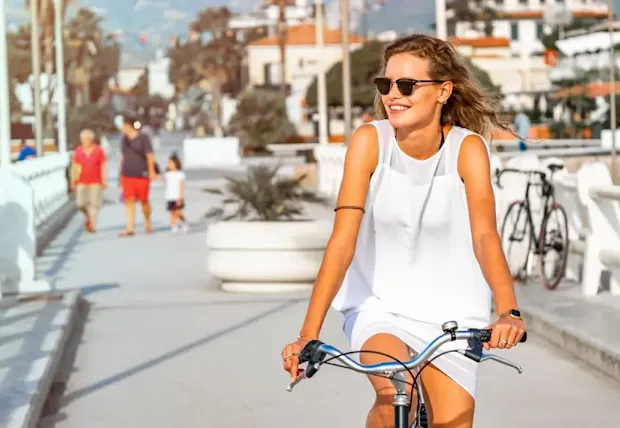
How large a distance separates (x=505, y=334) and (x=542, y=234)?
977cm

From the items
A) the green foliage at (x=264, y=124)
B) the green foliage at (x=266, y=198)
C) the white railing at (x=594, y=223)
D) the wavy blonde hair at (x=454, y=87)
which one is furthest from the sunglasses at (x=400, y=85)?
the green foliage at (x=264, y=124)

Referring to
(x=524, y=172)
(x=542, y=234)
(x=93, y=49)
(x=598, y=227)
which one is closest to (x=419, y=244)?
(x=598, y=227)

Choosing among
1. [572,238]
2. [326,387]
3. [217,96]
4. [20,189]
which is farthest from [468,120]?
[217,96]

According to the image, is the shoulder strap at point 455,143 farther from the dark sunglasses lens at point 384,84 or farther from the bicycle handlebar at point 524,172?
the bicycle handlebar at point 524,172

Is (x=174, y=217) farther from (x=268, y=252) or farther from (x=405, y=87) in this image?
(x=405, y=87)

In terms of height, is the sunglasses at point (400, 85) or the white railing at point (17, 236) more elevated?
the sunglasses at point (400, 85)

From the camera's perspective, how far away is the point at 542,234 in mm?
13859

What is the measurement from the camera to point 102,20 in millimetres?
159625

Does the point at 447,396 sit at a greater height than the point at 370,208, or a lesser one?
lesser

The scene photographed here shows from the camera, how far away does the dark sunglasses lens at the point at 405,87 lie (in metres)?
4.67

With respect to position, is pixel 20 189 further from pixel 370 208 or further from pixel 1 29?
pixel 370 208

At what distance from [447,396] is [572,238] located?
11.6m

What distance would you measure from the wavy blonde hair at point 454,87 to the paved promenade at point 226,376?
320 centimetres

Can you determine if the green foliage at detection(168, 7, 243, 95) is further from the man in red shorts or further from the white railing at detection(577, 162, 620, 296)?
the white railing at detection(577, 162, 620, 296)
